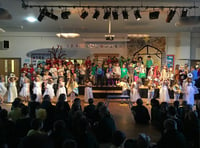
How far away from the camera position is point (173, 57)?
13.5 m

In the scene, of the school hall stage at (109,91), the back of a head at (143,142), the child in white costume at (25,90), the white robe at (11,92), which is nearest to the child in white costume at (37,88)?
the child in white costume at (25,90)

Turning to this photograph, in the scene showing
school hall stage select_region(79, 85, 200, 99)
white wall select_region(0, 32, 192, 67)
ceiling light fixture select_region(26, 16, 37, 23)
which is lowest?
school hall stage select_region(79, 85, 200, 99)

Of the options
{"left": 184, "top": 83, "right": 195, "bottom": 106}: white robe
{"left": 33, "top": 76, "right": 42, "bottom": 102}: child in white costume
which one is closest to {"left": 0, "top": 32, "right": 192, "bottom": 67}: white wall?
{"left": 33, "top": 76, "right": 42, "bottom": 102}: child in white costume

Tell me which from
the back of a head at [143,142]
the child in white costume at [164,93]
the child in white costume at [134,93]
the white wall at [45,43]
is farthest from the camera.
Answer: the white wall at [45,43]

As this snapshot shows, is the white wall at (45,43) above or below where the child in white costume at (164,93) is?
above

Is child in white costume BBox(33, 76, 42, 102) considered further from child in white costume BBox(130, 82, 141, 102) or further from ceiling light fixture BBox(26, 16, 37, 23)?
child in white costume BBox(130, 82, 141, 102)

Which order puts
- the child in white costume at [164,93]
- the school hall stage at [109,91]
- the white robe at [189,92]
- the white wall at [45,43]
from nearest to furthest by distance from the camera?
the white robe at [189,92] → the child in white costume at [164,93] → the school hall stage at [109,91] → the white wall at [45,43]

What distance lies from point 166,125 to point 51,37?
36.5 feet

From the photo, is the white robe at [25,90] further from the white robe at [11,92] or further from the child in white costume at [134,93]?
the child in white costume at [134,93]

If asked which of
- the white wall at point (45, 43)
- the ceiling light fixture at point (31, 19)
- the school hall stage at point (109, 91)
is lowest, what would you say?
the school hall stage at point (109, 91)

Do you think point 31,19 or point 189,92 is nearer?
point 189,92

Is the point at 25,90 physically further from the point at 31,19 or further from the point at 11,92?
the point at 31,19

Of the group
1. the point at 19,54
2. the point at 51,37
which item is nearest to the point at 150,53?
the point at 51,37

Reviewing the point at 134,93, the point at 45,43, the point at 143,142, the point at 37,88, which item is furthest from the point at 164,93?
the point at 45,43
